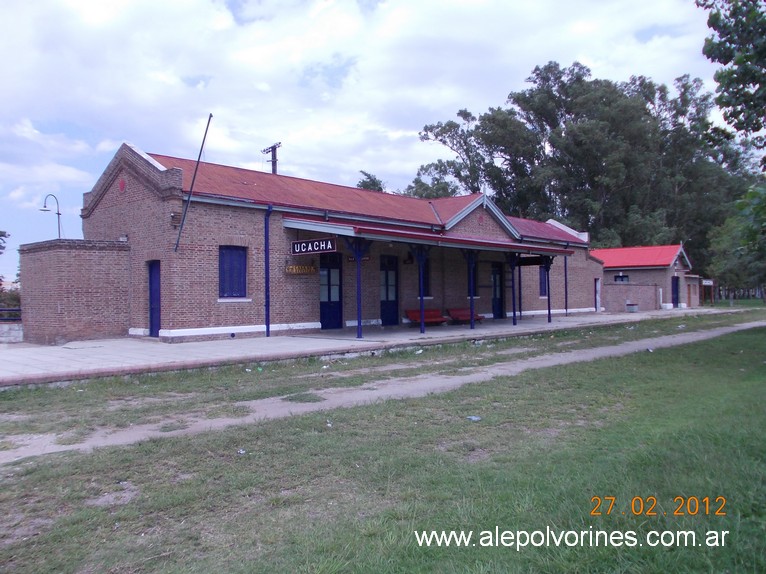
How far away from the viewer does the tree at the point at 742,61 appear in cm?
1091

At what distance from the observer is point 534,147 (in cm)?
5378

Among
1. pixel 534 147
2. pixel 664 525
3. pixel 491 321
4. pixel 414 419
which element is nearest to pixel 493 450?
pixel 414 419

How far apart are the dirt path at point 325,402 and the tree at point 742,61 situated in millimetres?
6108

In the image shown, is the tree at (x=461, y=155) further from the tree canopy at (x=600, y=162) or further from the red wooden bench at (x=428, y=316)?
the red wooden bench at (x=428, y=316)

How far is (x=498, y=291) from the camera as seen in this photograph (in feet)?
97.1

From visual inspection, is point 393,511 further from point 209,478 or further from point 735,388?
A: point 735,388

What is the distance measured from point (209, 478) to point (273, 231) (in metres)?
14.9

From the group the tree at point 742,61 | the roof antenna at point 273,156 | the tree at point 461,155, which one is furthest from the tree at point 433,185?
the tree at point 742,61

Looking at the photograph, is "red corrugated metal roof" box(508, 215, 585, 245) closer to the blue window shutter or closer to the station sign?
the station sign

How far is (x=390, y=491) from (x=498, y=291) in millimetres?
25219

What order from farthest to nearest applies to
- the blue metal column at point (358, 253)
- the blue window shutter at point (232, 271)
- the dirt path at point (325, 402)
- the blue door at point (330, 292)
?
1. the blue door at point (330, 292)
2. the blue window shutter at point (232, 271)
3. the blue metal column at point (358, 253)
4. the dirt path at point (325, 402)

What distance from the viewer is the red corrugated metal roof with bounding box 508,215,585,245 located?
32.1 meters

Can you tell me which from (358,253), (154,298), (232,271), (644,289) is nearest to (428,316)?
(358,253)

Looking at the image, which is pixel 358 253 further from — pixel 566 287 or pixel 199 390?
pixel 566 287
